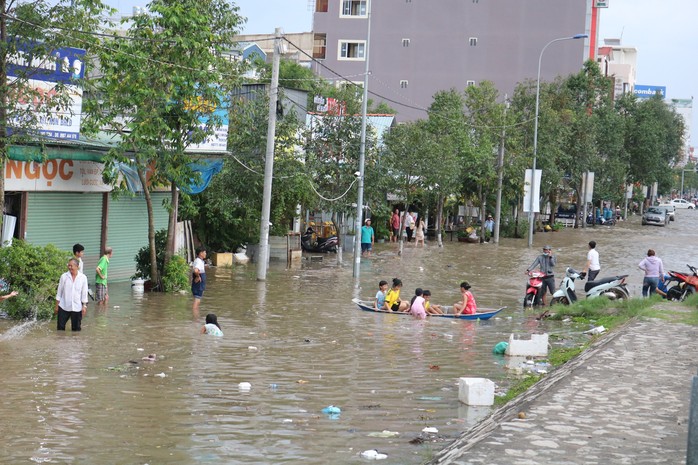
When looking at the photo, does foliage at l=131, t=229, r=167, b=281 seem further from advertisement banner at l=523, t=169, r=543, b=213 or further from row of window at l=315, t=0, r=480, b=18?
row of window at l=315, t=0, r=480, b=18

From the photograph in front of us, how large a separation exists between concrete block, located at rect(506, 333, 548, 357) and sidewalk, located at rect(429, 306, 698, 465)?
1315mm

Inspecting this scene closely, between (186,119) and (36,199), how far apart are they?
3900 millimetres

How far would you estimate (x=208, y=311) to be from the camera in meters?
20.7

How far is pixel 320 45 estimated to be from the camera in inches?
2975

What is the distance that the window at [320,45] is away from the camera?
74938 millimetres

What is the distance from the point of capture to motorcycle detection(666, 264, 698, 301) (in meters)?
22.5

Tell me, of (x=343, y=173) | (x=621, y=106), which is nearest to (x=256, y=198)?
(x=343, y=173)

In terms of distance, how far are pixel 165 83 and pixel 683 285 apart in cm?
1343

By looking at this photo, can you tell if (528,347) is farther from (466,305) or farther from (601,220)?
(601,220)

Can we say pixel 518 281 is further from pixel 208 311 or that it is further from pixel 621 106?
pixel 621 106

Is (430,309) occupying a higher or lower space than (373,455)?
higher

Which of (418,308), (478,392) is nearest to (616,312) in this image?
(418,308)

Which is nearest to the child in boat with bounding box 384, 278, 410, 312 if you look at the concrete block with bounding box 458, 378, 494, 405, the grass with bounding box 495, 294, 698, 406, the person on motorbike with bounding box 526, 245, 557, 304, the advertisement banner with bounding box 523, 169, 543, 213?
the grass with bounding box 495, 294, 698, 406

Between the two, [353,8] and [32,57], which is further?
[353,8]
